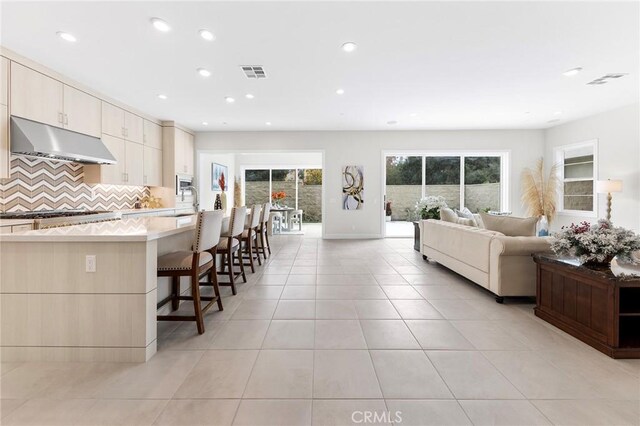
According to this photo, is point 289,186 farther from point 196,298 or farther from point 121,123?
point 196,298

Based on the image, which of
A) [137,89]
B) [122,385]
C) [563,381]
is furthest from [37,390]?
[137,89]

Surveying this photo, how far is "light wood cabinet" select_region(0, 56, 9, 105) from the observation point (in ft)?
11.1

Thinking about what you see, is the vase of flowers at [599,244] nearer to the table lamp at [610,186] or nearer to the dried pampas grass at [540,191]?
the table lamp at [610,186]

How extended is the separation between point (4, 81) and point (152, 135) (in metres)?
3.00

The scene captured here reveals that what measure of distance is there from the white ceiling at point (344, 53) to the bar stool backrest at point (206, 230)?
73.5 inches

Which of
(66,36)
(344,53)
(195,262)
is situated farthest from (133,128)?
(195,262)

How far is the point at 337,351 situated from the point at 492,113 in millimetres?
6063

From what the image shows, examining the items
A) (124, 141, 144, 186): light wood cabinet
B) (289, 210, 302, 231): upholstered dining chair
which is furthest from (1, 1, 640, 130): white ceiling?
(289, 210, 302, 231): upholstered dining chair

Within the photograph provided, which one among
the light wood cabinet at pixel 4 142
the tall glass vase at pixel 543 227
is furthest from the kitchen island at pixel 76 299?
the tall glass vase at pixel 543 227

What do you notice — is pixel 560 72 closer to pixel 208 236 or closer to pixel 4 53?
pixel 208 236

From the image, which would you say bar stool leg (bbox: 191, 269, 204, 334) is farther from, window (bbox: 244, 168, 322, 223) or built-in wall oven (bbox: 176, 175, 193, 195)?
window (bbox: 244, 168, 322, 223)

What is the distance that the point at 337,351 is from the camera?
84.4 inches

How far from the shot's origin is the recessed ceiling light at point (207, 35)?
3.06 meters

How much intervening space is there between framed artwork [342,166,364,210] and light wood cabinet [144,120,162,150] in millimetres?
4392
